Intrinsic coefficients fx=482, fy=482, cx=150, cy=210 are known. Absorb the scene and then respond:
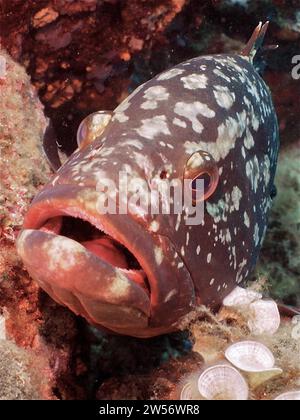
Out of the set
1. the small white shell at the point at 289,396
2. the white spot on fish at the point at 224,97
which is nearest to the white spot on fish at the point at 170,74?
the white spot on fish at the point at 224,97

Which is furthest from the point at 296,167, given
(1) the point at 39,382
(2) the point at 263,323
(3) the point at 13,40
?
(1) the point at 39,382

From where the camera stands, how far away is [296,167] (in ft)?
25.4

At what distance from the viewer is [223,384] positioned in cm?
318

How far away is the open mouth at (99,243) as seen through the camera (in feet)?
9.77

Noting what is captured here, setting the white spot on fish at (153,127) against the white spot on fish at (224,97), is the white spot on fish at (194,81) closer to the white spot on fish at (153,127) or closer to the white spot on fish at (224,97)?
the white spot on fish at (224,97)

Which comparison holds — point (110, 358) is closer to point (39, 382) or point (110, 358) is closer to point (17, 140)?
point (39, 382)

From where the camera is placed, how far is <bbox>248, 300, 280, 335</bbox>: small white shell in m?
3.94

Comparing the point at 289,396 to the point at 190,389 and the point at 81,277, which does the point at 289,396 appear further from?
the point at 81,277

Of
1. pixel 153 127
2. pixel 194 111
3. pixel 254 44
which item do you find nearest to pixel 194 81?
pixel 194 111

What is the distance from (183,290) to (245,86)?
2189mm

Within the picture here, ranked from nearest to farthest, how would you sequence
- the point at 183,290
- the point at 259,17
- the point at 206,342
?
the point at 183,290 → the point at 206,342 → the point at 259,17

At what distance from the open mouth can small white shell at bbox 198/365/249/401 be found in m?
0.78

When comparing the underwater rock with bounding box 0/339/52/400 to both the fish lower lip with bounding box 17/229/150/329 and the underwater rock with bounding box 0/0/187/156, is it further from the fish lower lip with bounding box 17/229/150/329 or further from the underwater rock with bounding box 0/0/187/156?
the underwater rock with bounding box 0/0/187/156

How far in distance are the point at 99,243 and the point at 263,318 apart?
1709 millimetres
